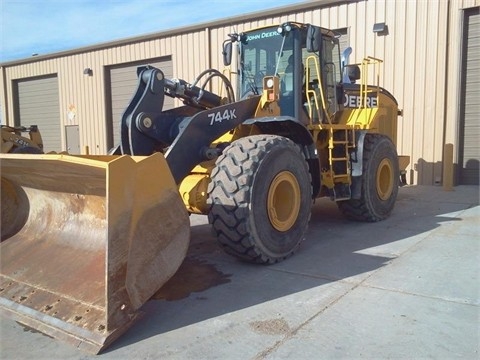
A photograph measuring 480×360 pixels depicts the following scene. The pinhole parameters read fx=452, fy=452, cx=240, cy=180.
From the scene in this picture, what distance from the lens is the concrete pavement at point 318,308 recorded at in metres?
3.00

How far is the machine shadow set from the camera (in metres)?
3.65

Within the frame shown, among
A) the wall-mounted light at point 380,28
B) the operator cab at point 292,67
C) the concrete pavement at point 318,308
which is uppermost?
the wall-mounted light at point 380,28

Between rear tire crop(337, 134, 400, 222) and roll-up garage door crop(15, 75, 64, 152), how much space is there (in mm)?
15947

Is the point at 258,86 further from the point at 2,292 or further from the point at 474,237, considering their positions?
the point at 2,292

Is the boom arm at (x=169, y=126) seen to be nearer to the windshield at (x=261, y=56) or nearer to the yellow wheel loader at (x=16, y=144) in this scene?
the windshield at (x=261, y=56)

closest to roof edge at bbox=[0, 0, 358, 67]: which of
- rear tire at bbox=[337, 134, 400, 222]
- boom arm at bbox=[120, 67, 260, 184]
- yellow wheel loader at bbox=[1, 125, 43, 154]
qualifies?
yellow wheel loader at bbox=[1, 125, 43, 154]

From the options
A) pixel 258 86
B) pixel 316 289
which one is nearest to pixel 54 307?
pixel 316 289

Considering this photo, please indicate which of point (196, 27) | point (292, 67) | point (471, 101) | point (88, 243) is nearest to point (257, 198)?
point (88, 243)

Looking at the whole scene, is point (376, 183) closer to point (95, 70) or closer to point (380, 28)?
point (380, 28)

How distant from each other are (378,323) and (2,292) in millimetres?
3040

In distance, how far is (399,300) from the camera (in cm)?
373

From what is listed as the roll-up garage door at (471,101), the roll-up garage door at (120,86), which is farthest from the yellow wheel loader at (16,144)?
the roll-up garage door at (471,101)

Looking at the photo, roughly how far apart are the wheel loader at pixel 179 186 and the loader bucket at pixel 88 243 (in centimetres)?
1

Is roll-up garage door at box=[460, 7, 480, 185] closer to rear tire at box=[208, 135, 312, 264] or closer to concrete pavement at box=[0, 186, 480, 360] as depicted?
concrete pavement at box=[0, 186, 480, 360]
